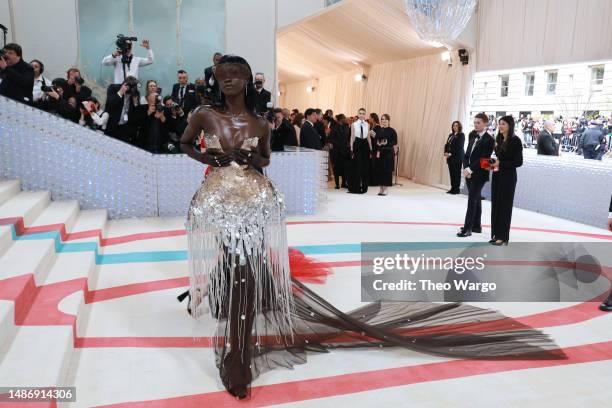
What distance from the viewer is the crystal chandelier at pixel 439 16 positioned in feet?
19.5

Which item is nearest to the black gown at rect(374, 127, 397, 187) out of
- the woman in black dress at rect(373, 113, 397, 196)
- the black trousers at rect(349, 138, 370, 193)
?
the woman in black dress at rect(373, 113, 397, 196)

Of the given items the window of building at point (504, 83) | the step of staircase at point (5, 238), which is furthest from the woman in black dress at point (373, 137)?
the step of staircase at point (5, 238)

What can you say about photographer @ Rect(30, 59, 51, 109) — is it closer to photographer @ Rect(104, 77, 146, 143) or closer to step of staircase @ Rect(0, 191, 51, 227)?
photographer @ Rect(104, 77, 146, 143)

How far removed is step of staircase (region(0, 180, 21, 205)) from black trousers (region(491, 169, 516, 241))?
485 cm

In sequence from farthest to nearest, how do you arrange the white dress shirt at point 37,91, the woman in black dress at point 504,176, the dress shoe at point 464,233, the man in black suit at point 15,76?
1. the white dress shirt at point 37,91
2. the dress shoe at point 464,233
3. the man in black suit at point 15,76
4. the woman in black dress at point 504,176

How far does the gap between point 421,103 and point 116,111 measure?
6.82 meters

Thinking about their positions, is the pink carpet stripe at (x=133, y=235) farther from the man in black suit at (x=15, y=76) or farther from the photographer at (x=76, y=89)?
the photographer at (x=76, y=89)

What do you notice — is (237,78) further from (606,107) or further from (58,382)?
(606,107)

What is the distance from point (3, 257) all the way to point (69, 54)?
6367 millimetres

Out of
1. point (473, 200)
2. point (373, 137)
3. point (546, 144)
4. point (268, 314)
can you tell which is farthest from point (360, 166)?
point (268, 314)

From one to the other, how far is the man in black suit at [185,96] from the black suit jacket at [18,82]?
6.35 feet

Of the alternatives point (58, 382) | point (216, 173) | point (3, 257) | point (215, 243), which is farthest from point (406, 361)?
point (3, 257)

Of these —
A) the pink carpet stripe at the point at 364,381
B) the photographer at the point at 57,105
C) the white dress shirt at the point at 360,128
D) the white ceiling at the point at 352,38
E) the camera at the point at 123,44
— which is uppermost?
Result: the white ceiling at the point at 352,38

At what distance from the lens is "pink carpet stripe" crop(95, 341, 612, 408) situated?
2344mm
